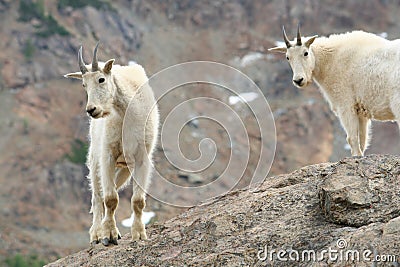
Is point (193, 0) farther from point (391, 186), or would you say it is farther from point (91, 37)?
point (391, 186)

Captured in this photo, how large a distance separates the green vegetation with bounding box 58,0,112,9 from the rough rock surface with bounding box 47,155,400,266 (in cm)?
6678

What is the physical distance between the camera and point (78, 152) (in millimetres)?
55438

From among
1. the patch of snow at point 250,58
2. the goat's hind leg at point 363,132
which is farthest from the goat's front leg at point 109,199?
the patch of snow at point 250,58

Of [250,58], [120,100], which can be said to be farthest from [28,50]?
[120,100]

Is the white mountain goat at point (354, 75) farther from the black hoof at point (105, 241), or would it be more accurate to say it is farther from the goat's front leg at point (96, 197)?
the black hoof at point (105, 241)

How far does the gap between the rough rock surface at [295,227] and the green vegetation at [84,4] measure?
219ft

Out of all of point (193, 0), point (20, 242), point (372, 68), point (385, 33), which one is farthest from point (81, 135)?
point (372, 68)

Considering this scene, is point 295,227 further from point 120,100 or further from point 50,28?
point 50,28

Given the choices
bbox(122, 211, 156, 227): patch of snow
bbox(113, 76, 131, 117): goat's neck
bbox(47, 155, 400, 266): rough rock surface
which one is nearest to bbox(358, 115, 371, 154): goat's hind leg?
bbox(47, 155, 400, 266): rough rock surface

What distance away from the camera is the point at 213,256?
7.37 metres

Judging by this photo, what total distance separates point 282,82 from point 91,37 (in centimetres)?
2131

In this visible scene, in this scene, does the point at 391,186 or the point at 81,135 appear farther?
the point at 81,135

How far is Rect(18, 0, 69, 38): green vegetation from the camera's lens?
225 feet

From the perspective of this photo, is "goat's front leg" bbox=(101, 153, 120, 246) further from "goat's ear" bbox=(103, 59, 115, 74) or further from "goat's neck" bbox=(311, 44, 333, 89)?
"goat's neck" bbox=(311, 44, 333, 89)
